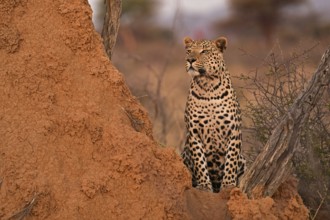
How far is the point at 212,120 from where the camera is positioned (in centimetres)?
668

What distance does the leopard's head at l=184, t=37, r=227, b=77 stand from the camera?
652cm

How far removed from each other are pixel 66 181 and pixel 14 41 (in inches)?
42.5

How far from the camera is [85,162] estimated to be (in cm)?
532

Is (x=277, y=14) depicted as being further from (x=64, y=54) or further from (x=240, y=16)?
(x=64, y=54)

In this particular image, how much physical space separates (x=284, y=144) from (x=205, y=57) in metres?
1.32

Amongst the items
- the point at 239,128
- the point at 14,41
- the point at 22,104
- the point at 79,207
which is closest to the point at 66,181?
the point at 79,207

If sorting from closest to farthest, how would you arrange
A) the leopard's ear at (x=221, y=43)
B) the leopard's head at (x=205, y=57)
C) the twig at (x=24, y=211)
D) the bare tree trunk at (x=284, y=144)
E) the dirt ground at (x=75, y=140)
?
the twig at (x=24, y=211) < the dirt ground at (x=75, y=140) < the bare tree trunk at (x=284, y=144) < the leopard's head at (x=205, y=57) < the leopard's ear at (x=221, y=43)

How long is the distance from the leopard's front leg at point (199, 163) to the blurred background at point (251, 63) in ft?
2.45

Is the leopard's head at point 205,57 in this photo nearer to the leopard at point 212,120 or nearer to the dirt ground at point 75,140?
the leopard at point 212,120

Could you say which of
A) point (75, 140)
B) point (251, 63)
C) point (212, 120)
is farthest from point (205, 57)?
point (251, 63)

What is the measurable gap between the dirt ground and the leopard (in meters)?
0.98

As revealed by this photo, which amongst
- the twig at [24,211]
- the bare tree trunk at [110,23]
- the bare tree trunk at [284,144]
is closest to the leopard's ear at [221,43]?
the bare tree trunk at [110,23]

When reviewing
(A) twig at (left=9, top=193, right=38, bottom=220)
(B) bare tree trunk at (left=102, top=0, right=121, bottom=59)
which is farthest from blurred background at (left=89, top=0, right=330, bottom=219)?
(A) twig at (left=9, top=193, right=38, bottom=220)

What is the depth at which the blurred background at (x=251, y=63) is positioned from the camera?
688 centimetres
